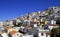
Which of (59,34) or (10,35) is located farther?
(10,35)

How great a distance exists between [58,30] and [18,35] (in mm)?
13139

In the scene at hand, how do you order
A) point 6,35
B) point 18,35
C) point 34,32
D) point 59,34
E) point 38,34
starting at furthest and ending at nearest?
point 6,35 < point 18,35 < point 34,32 < point 38,34 < point 59,34

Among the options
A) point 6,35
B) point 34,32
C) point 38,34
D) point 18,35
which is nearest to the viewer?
point 38,34

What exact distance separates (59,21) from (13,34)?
53.7 ft

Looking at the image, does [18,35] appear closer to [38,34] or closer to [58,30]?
[38,34]

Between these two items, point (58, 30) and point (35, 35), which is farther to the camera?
point (35, 35)

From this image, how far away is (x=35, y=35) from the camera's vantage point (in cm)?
4388

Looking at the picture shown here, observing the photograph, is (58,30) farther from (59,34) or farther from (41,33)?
(41,33)

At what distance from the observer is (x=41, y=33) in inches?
1649

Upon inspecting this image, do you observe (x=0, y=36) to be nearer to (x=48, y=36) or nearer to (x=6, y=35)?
(x=6, y=35)

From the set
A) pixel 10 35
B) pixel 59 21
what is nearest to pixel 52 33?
pixel 10 35

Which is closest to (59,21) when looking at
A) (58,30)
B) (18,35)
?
(18,35)

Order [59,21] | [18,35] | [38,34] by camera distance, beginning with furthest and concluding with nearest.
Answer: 1. [59,21]
2. [18,35]
3. [38,34]

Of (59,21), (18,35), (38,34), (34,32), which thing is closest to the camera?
(38,34)
